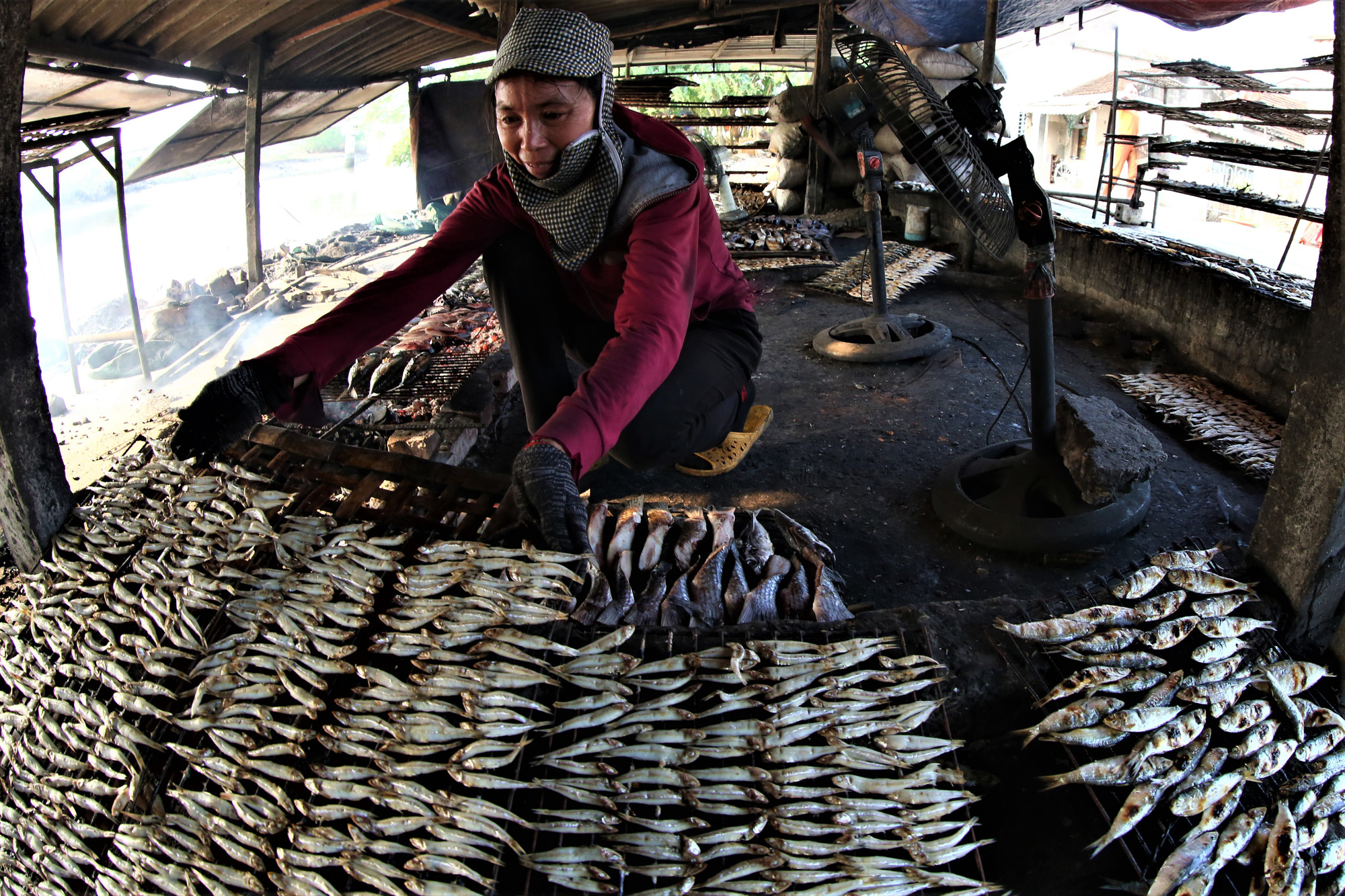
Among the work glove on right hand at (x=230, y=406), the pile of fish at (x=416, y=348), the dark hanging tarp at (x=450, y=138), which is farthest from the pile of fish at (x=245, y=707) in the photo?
the dark hanging tarp at (x=450, y=138)

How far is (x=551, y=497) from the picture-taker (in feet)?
6.97

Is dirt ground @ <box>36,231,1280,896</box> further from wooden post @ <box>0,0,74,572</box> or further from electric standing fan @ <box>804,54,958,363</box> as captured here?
wooden post @ <box>0,0,74,572</box>

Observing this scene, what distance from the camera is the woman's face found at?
2.45 metres

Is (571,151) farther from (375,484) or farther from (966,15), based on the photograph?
(966,15)

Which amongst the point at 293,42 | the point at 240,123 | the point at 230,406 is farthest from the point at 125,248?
the point at 230,406

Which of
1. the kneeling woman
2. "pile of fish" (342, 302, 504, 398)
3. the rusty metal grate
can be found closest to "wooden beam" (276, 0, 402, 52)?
"pile of fish" (342, 302, 504, 398)

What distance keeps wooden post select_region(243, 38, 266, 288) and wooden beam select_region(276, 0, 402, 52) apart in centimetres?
25

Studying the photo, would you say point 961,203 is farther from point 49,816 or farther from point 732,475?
point 49,816

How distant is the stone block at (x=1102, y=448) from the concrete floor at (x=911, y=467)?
14.8 inches

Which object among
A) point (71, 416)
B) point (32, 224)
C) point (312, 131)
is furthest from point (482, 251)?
point (32, 224)

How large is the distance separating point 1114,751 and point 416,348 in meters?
4.94

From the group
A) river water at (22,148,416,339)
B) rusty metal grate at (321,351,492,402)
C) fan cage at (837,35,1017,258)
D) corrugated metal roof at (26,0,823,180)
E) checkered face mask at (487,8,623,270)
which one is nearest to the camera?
checkered face mask at (487,8,623,270)

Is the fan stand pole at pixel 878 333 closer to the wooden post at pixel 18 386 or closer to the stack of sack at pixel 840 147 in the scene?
the stack of sack at pixel 840 147

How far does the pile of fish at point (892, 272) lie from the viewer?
25.4ft
